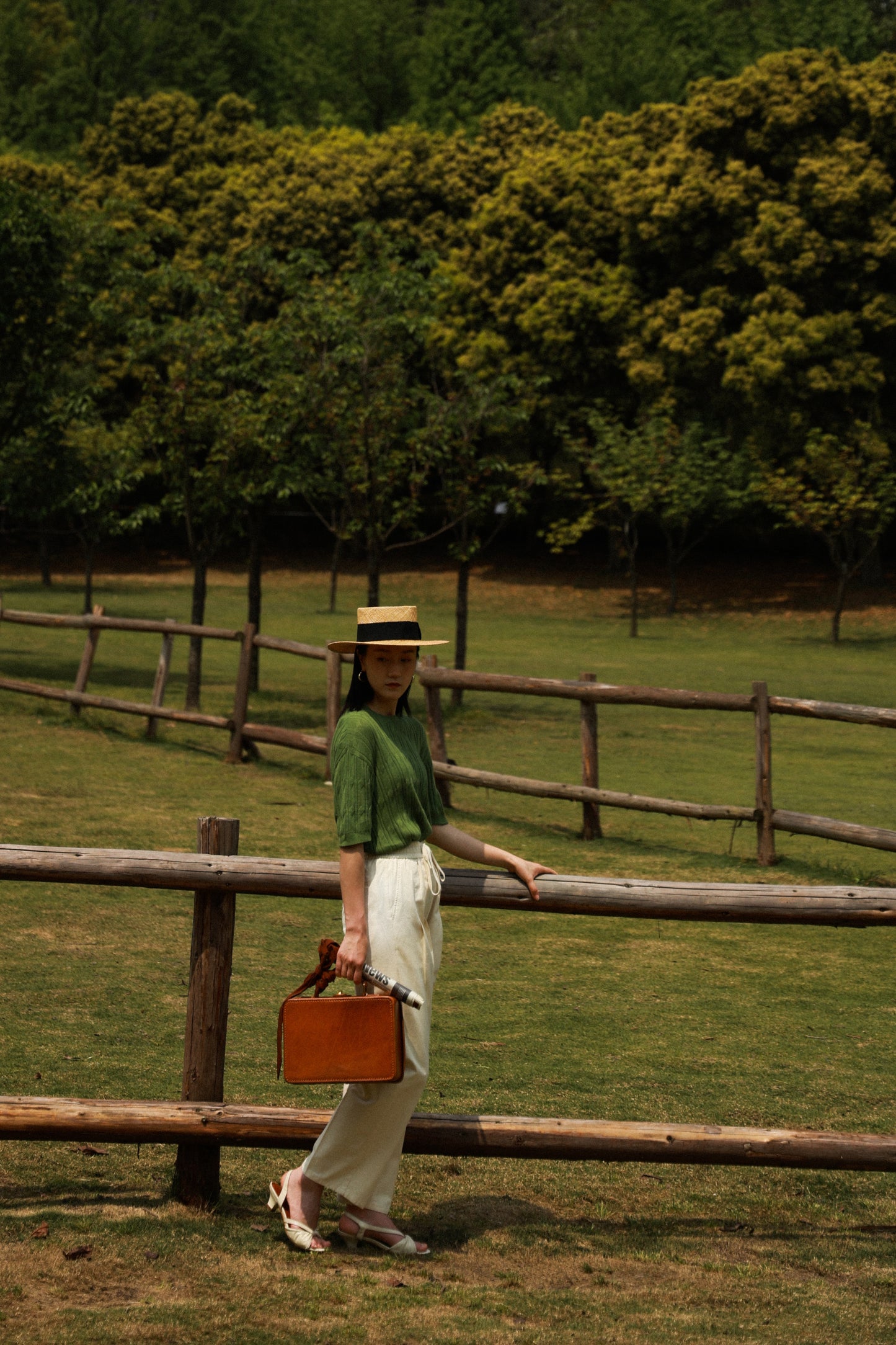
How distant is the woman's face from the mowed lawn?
5.14ft

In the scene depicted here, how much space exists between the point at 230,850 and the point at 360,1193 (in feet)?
3.34

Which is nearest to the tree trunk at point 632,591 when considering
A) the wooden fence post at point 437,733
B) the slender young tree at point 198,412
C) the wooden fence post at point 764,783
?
the slender young tree at point 198,412

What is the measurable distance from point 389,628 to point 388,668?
11cm

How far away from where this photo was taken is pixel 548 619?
35.0 m

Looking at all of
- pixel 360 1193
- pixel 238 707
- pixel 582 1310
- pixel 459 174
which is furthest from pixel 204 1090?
pixel 459 174

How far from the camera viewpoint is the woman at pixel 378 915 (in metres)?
3.92

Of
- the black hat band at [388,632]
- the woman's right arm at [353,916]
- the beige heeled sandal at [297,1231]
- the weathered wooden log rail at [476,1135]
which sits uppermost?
the black hat band at [388,632]

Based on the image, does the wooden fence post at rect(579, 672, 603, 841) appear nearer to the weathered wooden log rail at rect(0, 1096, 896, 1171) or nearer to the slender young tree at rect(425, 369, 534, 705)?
the weathered wooden log rail at rect(0, 1096, 896, 1171)

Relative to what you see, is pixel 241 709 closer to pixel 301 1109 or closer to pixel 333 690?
pixel 333 690

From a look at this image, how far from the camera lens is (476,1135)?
4.11 meters

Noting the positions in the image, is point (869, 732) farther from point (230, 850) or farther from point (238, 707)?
point (230, 850)

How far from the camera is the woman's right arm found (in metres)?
3.86

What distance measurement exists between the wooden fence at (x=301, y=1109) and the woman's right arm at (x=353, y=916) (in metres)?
0.15

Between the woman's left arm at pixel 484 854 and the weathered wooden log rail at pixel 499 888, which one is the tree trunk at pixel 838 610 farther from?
the woman's left arm at pixel 484 854
